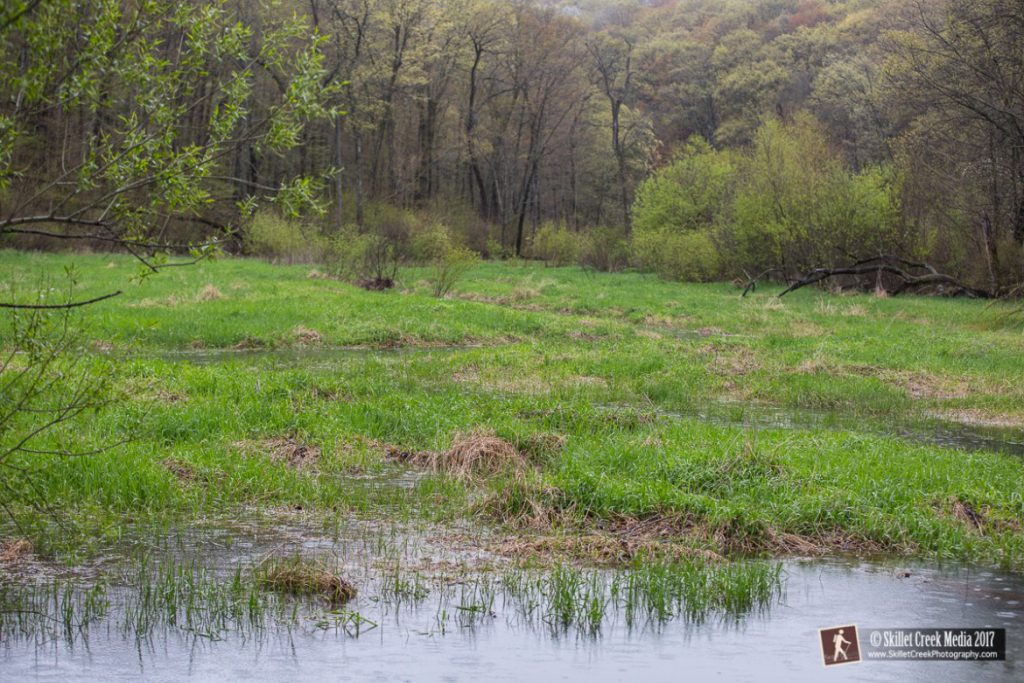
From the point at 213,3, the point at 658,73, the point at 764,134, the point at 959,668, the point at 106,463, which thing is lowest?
the point at 959,668

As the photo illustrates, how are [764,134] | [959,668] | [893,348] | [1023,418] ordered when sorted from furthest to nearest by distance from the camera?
[764,134]
[893,348]
[1023,418]
[959,668]

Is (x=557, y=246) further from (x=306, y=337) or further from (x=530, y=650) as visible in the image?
(x=530, y=650)

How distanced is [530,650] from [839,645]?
6.41 feet

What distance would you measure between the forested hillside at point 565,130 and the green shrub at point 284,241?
13 cm

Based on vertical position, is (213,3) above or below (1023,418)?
above

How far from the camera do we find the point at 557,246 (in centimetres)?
5609

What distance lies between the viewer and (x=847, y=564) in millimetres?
7691

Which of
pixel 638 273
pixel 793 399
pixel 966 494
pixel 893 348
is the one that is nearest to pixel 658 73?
pixel 638 273

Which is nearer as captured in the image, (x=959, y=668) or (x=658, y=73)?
(x=959, y=668)

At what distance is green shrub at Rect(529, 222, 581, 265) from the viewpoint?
183 feet

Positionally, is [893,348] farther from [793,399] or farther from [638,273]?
[638,273]

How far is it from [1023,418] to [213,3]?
40.6 ft

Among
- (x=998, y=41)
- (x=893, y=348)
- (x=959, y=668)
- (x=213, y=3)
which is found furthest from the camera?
(x=998, y=41)

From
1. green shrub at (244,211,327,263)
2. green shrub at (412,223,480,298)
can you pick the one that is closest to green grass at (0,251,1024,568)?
green shrub at (412,223,480,298)
